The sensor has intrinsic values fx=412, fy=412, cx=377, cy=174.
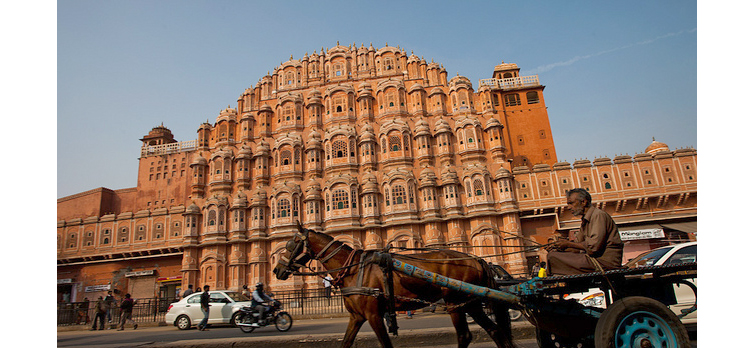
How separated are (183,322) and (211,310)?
1325mm

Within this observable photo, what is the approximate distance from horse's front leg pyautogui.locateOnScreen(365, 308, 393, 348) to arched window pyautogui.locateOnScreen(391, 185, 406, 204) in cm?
2189

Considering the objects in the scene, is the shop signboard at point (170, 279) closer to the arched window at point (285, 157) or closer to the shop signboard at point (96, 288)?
the shop signboard at point (96, 288)

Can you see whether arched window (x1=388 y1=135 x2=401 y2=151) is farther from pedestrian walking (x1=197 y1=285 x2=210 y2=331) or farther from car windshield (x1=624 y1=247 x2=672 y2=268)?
car windshield (x1=624 y1=247 x2=672 y2=268)

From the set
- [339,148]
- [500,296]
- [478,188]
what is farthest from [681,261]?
[339,148]

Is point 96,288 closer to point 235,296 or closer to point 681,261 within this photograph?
point 235,296

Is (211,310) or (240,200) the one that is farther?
(240,200)

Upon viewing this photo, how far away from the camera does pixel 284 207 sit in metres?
28.5

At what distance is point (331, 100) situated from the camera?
31766 mm

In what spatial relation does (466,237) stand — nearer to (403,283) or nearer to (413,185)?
(413,185)

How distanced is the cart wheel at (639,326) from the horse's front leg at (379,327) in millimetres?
2333

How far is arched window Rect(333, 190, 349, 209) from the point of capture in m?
27.7

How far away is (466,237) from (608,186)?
9620 millimetres

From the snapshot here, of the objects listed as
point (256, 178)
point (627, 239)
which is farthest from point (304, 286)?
point (627, 239)

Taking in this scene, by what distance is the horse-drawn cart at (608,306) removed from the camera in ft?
14.1
